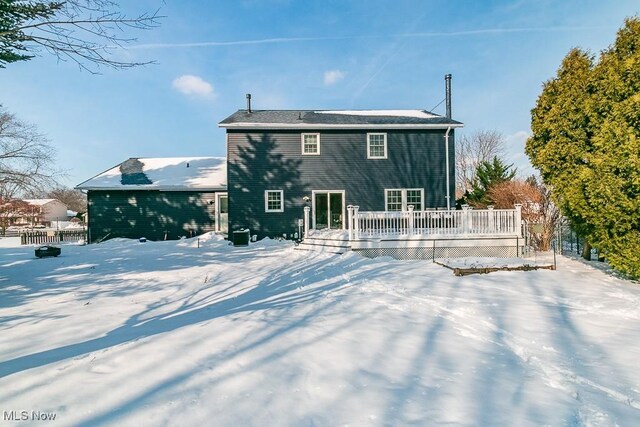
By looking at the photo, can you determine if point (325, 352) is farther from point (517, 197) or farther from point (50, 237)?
point (50, 237)

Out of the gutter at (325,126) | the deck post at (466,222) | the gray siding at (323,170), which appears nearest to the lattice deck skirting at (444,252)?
the deck post at (466,222)

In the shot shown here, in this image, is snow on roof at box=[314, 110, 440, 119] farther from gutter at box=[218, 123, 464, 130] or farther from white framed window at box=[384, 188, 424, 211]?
white framed window at box=[384, 188, 424, 211]

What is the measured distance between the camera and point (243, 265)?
9.09 m

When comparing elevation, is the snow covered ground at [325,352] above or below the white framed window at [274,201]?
below

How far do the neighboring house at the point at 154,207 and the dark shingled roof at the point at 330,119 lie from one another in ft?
12.7

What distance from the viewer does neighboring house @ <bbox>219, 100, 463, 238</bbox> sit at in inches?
611

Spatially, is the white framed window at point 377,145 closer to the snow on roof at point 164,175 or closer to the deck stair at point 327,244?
the deck stair at point 327,244

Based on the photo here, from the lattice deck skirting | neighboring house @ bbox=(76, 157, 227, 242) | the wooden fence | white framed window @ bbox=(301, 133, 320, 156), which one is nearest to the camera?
the lattice deck skirting

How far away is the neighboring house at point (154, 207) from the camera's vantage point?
1672 centimetres

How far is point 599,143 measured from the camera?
264 inches

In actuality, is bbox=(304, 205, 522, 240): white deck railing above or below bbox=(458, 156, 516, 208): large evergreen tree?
below

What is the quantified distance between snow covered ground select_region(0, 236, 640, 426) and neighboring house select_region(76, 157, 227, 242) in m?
10.4

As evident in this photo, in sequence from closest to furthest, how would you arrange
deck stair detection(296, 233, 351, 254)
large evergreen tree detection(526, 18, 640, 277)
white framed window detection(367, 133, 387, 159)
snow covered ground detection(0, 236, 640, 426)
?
snow covered ground detection(0, 236, 640, 426)
large evergreen tree detection(526, 18, 640, 277)
deck stair detection(296, 233, 351, 254)
white framed window detection(367, 133, 387, 159)

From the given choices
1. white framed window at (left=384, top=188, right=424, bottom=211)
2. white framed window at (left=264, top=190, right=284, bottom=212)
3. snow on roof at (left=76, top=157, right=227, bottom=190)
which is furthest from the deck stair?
snow on roof at (left=76, top=157, right=227, bottom=190)
